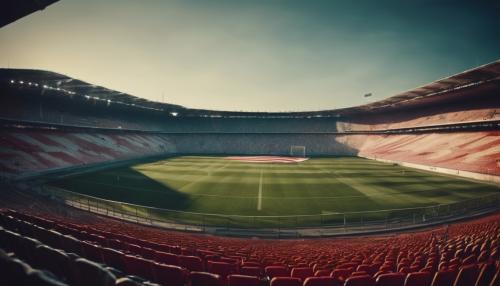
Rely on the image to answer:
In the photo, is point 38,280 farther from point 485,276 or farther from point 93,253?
point 485,276

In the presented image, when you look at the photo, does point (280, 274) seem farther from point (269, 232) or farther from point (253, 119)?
point (253, 119)

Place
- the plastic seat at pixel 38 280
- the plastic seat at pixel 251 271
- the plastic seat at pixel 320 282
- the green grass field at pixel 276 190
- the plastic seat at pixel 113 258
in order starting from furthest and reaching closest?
the green grass field at pixel 276 190 < the plastic seat at pixel 251 271 < the plastic seat at pixel 113 258 < the plastic seat at pixel 320 282 < the plastic seat at pixel 38 280

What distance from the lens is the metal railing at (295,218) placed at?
16.5 metres

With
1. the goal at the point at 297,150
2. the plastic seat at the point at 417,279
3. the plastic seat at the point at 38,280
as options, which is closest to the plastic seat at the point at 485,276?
the plastic seat at the point at 417,279

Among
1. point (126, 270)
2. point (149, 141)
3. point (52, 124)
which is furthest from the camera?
point (149, 141)

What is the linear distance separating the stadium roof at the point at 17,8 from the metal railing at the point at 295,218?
41.7ft

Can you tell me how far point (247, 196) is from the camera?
23344mm

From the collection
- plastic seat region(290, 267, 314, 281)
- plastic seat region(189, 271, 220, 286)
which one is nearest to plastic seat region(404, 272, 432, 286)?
plastic seat region(290, 267, 314, 281)

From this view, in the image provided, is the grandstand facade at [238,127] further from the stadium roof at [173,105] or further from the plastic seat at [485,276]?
the plastic seat at [485,276]

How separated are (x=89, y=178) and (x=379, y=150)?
178 ft

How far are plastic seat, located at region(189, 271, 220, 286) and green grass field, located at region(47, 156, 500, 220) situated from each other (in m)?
15.4

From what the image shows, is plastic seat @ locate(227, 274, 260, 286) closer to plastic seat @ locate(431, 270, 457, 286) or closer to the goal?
plastic seat @ locate(431, 270, 457, 286)

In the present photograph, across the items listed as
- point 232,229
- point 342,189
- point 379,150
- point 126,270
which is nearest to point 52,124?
point 232,229

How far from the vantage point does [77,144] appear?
1748 inches
